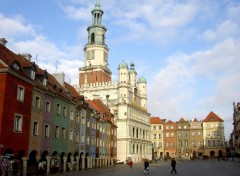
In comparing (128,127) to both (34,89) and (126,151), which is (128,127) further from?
(34,89)

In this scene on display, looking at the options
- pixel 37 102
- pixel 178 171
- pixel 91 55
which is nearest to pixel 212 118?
pixel 91 55

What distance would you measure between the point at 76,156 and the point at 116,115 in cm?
5291

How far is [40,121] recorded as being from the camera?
4084 centimetres

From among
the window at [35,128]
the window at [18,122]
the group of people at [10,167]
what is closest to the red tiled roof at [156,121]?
the window at [35,128]

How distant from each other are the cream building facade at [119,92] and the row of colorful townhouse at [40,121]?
1625 inches

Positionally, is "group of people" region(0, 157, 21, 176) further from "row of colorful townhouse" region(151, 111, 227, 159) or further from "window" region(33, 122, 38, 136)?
"row of colorful townhouse" region(151, 111, 227, 159)

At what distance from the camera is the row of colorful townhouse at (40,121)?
34.0 m

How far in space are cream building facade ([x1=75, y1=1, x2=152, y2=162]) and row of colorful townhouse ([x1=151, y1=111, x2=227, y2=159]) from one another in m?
24.5

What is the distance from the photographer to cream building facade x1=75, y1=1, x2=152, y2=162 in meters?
105

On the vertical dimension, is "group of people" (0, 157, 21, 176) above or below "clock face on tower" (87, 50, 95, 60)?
below

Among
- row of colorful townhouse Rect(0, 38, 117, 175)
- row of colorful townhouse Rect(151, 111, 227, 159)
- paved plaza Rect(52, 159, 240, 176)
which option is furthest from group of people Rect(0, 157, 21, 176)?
row of colorful townhouse Rect(151, 111, 227, 159)

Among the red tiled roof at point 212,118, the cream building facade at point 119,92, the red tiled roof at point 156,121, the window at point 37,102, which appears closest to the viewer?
the window at point 37,102

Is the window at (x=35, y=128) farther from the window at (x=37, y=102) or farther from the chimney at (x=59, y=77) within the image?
the chimney at (x=59, y=77)

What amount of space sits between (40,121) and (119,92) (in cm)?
6702
